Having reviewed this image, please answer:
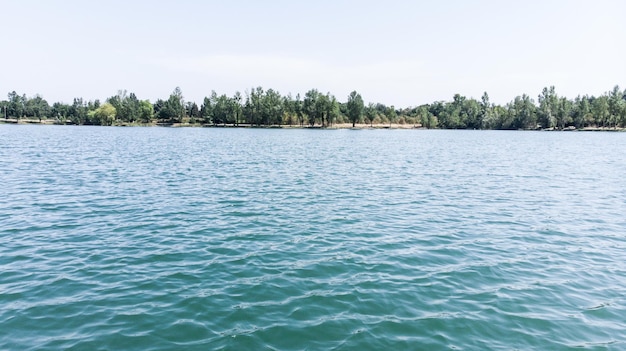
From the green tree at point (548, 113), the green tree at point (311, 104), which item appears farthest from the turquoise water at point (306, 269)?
the green tree at point (548, 113)

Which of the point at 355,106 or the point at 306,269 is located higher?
the point at 355,106

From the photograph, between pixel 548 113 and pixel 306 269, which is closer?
pixel 306 269

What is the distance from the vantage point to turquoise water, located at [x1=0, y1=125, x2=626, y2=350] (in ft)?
28.0

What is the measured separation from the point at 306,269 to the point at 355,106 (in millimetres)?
184818

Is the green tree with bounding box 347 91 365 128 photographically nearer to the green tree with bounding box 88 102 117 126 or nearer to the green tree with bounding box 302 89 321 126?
the green tree with bounding box 302 89 321 126

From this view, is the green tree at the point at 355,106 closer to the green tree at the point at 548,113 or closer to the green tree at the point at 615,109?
the green tree at the point at 548,113

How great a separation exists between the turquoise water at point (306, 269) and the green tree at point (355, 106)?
169 metres

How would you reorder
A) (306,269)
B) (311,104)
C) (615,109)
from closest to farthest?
1. (306,269)
2. (615,109)
3. (311,104)

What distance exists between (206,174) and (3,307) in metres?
23.7

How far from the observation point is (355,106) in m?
192

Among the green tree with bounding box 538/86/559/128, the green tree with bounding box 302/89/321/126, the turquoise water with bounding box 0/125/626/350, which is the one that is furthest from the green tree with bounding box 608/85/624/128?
the turquoise water with bounding box 0/125/626/350

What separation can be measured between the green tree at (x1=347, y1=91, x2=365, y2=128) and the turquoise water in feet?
554

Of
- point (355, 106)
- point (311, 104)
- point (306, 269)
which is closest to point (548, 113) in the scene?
point (355, 106)

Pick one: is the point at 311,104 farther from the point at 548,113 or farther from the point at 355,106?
the point at 548,113
